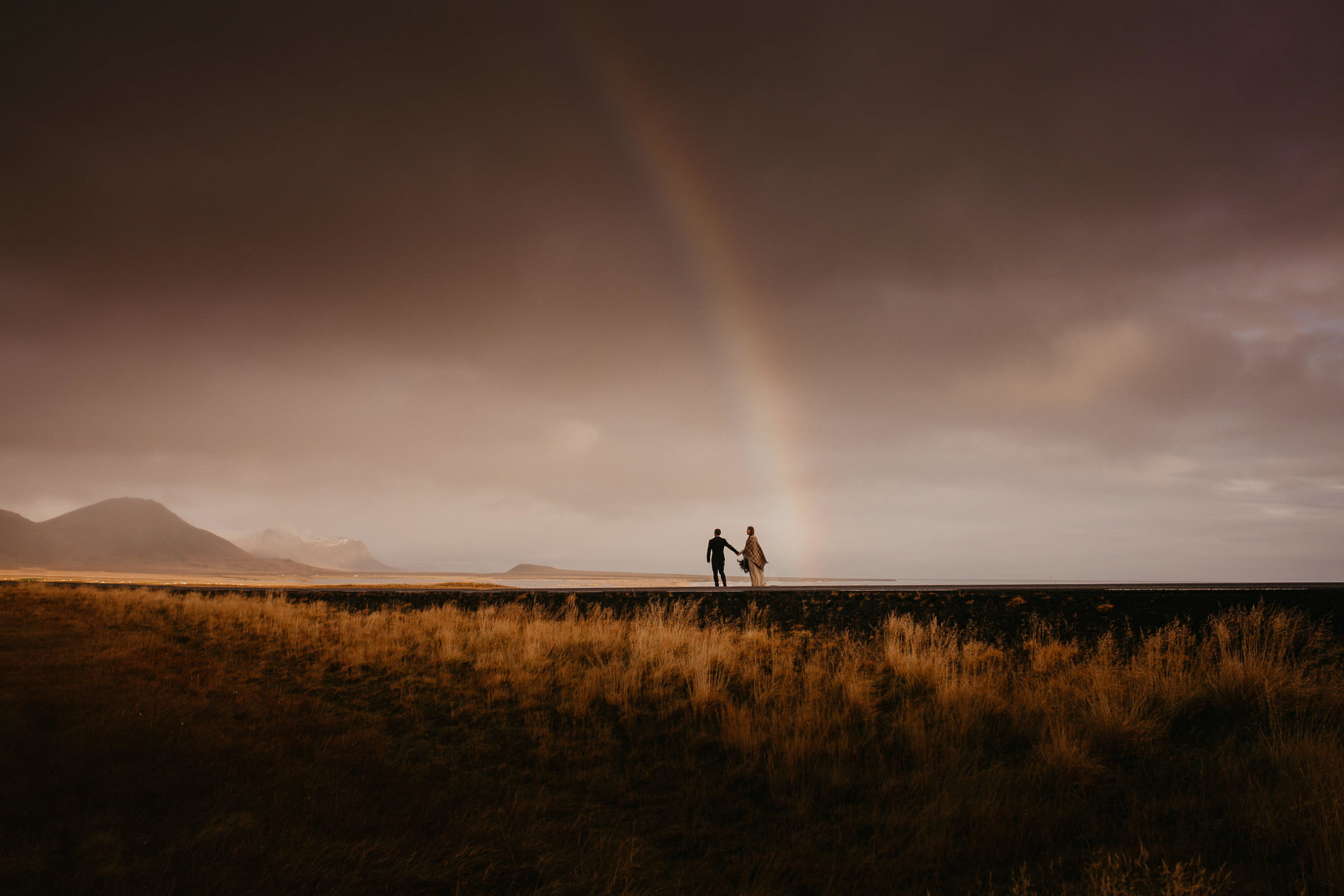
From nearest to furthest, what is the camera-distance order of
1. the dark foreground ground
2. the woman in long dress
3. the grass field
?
the grass field < the dark foreground ground < the woman in long dress

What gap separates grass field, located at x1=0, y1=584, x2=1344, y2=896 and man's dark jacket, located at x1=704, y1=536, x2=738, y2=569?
14912mm

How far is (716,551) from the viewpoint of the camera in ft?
95.1

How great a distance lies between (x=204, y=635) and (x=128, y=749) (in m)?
12.3

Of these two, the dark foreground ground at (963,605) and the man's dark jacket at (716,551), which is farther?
the man's dark jacket at (716,551)

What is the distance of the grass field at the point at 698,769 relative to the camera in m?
5.38

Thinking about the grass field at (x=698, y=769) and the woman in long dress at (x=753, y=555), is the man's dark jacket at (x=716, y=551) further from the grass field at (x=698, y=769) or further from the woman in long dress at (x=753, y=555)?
the grass field at (x=698, y=769)

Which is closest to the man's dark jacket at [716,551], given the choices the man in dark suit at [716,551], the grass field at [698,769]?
the man in dark suit at [716,551]

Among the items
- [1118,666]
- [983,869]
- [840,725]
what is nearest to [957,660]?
[1118,666]

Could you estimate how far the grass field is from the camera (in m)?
5.38

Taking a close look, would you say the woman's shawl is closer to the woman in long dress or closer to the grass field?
the woman in long dress

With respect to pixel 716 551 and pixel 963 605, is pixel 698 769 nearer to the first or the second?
pixel 963 605

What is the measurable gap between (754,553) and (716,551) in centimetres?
159

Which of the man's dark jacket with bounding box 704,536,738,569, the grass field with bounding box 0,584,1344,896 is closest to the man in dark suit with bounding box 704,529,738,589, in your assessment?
the man's dark jacket with bounding box 704,536,738,569

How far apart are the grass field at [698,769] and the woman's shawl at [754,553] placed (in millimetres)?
14529
